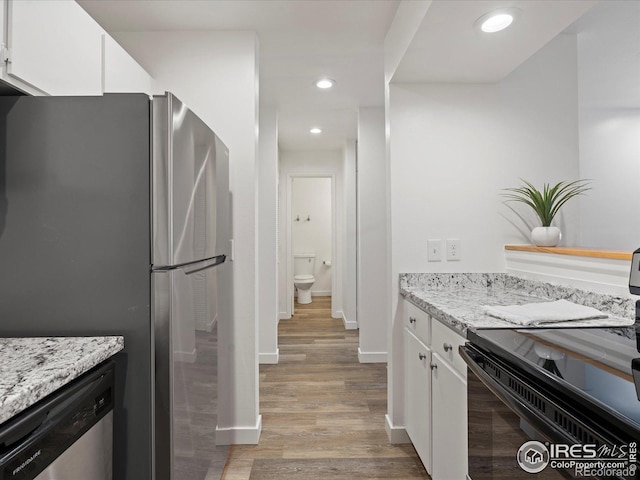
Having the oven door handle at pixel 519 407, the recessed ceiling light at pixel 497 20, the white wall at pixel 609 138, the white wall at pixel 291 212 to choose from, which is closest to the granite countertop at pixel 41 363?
the oven door handle at pixel 519 407

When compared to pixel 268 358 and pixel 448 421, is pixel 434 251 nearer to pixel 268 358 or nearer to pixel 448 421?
pixel 448 421

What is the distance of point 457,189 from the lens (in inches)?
89.9

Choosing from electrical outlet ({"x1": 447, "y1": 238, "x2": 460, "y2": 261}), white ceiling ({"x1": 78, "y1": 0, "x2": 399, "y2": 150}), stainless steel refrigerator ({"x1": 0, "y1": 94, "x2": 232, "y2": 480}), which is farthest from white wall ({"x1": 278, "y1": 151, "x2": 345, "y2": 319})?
stainless steel refrigerator ({"x1": 0, "y1": 94, "x2": 232, "y2": 480})

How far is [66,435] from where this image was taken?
3.05 feet

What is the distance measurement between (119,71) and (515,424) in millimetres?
2112

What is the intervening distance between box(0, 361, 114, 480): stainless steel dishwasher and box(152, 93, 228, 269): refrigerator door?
41 cm

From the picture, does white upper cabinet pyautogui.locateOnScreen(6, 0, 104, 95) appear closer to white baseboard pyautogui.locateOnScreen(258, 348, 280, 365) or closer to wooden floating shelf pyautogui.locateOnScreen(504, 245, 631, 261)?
wooden floating shelf pyautogui.locateOnScreen(504, 245, 631, 261)

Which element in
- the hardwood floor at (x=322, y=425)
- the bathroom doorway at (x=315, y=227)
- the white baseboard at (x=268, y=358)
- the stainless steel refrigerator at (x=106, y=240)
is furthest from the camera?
the bathroom doorway at (x=315, y=227)

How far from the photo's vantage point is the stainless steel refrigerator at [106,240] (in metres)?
1.23

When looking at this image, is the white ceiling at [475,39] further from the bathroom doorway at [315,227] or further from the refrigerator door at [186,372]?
the bathroom doorway at [315,227]

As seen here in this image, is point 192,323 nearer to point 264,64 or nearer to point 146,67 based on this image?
point 146,67

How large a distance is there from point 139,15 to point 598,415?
2616mm

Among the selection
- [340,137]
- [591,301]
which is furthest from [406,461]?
[340,137]

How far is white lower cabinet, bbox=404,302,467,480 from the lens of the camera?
1.38 metres
